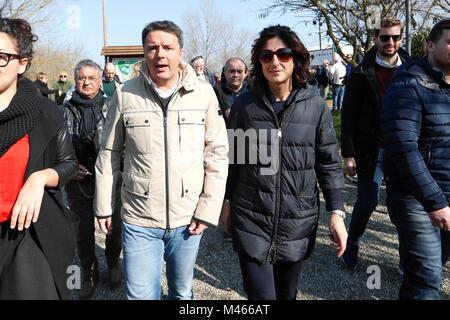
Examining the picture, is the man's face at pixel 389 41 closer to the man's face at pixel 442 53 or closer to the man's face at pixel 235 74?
the man's face at pixel 442 53

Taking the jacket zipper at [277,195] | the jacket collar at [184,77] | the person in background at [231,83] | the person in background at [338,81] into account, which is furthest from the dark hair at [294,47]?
the person in background at [338,81]

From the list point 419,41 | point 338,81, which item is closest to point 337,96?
point 338,81

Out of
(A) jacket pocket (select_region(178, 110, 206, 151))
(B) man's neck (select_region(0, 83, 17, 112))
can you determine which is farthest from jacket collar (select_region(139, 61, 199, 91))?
(B) man's neck (select_region(0, 83, 17, 112))

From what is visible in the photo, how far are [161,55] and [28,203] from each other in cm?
102

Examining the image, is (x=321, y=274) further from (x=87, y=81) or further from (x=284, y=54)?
(x=87, y=81)

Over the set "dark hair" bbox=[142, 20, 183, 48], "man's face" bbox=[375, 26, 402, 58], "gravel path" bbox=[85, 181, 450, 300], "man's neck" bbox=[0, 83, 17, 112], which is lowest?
"gravel path" bbox=[85, 181, 450, 300]

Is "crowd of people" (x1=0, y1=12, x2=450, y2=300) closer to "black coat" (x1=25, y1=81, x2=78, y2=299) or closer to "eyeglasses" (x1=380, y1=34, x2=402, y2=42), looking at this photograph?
"black coat" (x1=25, y1=81, x2=78, y2=299)

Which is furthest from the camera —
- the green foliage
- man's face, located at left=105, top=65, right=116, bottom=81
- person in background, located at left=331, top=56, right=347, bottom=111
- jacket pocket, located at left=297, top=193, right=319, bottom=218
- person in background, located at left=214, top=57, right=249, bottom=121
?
person in background, located at left=331, top=56, right=347, bottom=111

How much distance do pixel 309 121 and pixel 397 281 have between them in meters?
2.03

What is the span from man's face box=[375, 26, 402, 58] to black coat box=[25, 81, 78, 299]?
2786 millimetres

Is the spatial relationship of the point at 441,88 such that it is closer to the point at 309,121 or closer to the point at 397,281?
the point at 309,121

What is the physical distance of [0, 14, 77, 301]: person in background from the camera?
1.79 m

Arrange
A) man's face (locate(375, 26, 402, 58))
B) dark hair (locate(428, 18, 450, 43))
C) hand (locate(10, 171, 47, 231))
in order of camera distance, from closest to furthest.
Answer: hand (locate(10, 171, 47, 231)) → dark hair (locate(428, 18, 450, 43)) → man's face (locate(375, 26, 402, 58))
